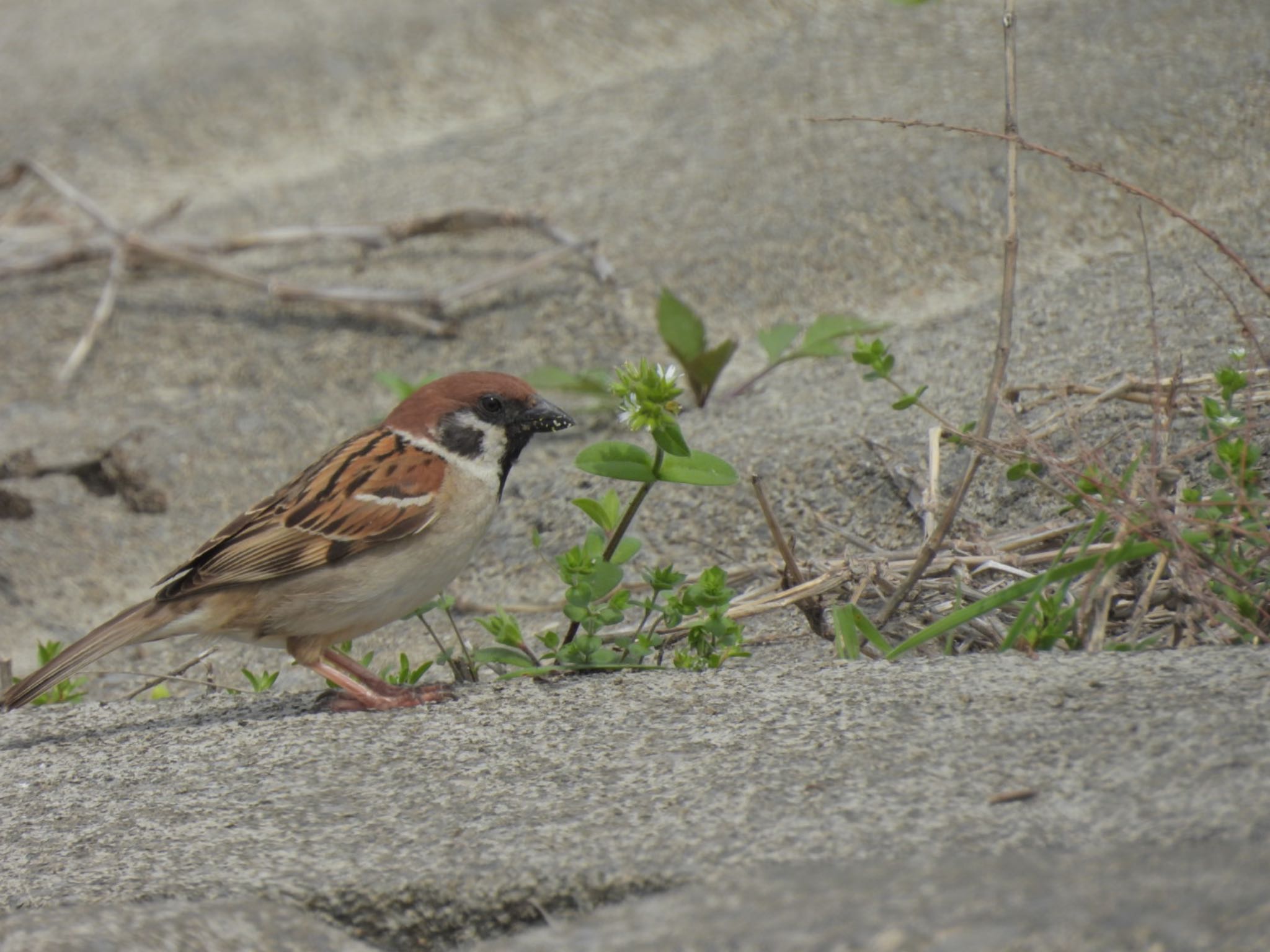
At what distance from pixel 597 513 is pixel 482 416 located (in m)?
0.60

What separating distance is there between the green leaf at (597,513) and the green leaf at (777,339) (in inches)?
59.6

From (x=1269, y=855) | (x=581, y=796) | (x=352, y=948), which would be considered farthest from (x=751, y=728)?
(x=1269, y=855)

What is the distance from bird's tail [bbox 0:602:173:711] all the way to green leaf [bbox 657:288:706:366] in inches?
75.4

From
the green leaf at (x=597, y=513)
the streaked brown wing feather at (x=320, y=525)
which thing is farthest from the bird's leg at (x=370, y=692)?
the green leaf at (x=597, y=513)

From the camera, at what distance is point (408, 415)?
4.03 meters

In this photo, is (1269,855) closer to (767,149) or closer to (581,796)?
(581,796)

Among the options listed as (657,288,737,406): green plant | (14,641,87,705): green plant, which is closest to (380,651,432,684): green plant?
(14,641,87,705): green plant

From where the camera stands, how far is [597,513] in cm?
354

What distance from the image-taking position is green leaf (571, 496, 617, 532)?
3492 millimetres

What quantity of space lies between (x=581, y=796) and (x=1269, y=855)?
1114mm

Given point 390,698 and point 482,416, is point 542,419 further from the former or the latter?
point 390,698

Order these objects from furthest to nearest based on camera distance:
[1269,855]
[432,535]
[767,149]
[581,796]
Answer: [767,149] → [432,535] → [581,796] → [1269,855]

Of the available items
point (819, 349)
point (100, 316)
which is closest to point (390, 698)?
point (819, 349)

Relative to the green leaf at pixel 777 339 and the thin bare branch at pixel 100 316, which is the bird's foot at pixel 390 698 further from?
the thin bare branch at pixel 100 316
